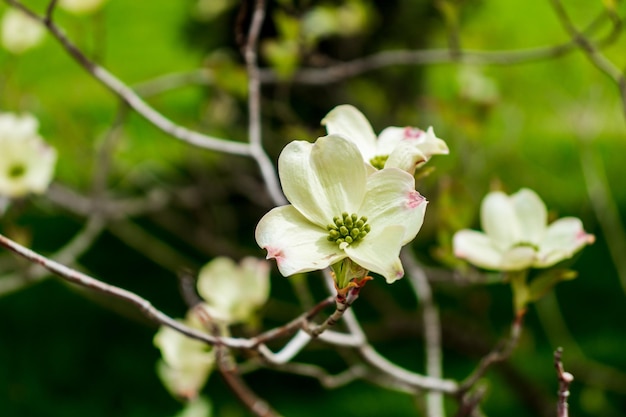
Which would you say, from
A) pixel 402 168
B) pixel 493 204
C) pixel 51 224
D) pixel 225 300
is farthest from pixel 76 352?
pixel 402 168

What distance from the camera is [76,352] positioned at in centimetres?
179

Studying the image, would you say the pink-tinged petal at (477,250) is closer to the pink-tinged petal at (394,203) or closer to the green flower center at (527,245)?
the green flower center at (527,245)

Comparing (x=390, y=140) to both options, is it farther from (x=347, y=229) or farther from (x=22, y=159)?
(x=22, y=159)

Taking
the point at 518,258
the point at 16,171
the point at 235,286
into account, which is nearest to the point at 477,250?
the point at 518,258

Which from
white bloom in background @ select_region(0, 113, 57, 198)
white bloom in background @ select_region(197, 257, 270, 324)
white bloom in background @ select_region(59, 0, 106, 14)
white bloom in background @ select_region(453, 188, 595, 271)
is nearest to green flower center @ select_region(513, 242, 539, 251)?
white bloom in background @ select_region(453, 188, 595, 271)

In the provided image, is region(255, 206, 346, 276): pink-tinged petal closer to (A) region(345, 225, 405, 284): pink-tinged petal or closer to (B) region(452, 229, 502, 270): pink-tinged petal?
(A) region(345, 225, 405, 284): pink-tinged petal

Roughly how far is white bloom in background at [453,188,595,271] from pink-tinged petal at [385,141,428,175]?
197mm

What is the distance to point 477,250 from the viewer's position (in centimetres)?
68

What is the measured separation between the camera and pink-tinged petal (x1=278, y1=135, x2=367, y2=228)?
50cm

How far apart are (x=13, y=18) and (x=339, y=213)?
107cm

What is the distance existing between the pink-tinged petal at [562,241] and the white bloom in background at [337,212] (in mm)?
224

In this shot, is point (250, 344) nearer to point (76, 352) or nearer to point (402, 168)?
point (402, 168)

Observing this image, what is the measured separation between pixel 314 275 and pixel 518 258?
1561 millimetres

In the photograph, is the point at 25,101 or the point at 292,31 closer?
the point at 292,31
